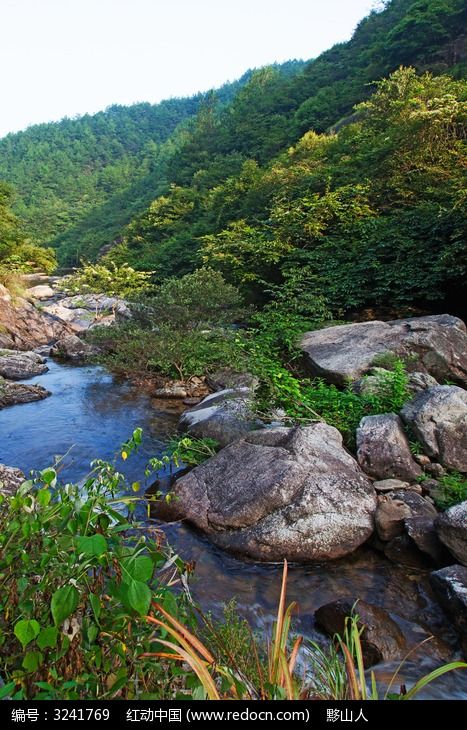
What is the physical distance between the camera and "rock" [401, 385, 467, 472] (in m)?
5.65

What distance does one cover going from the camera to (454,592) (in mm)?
3781

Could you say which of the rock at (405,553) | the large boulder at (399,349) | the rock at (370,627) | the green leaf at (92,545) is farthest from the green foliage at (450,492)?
the green leaf at (92,545)

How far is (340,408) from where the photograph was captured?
686 centimetres

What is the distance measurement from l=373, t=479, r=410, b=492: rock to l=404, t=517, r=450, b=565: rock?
2.05 feet

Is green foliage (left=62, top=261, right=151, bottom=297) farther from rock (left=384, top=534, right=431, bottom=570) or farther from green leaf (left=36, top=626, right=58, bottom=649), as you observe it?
green leaf (left=36, top=626, right=58, bottom=649)

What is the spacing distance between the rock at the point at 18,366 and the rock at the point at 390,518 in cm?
1133

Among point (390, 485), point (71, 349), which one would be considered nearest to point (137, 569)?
point (390, 485)

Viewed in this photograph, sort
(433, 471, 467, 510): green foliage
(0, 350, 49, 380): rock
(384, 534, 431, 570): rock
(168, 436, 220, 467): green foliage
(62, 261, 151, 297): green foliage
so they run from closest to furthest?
1. (384, 534, 431, 570): rock
2. (433, 471, 467, 510): green foliage
3. (168, 436, 220, 467): green foliage
4. (0, 350, 49, 380): rock
5. (62, 261, 151, 297): green foliage

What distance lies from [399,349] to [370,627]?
5.44 meters

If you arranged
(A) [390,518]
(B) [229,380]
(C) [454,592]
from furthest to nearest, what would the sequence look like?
1. (B) [229,380]
2. (A) [390,518]
3. (C) [454,592]

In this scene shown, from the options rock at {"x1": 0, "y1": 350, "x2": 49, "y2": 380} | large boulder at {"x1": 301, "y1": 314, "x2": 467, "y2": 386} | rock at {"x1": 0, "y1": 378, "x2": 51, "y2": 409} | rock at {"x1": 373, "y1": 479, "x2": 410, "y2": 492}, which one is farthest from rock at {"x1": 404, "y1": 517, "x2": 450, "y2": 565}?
rock at {"x1": 0, "y1": 350, "x2": 49, "y2": 380}

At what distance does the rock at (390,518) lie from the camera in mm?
4934

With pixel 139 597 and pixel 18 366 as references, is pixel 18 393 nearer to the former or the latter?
pixel 18 366
